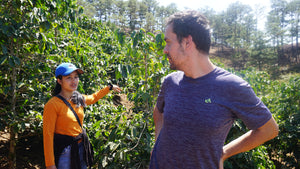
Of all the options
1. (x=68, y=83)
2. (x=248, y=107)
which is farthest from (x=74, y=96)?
(x=248, y=107)

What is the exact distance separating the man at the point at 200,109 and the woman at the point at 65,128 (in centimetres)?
100

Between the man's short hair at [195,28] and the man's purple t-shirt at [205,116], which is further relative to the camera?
the man's short hair at [195,28]

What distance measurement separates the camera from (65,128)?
1.88 m

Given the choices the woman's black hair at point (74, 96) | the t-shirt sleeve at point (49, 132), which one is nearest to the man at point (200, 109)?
the t-shirt sleeve at point (49, 132)

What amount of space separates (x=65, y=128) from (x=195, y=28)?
1.42 meters

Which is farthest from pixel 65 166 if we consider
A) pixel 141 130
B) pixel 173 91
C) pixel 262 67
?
pixel 262 67

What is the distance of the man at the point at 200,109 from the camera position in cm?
103

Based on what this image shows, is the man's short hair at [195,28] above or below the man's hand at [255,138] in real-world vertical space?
above

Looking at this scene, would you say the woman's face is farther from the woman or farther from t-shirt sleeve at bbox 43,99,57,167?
t-shirt sleeve at bbox 43,99,57,167

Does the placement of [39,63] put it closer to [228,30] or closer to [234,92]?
[234,92]

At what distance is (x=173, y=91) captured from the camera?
3.96ft

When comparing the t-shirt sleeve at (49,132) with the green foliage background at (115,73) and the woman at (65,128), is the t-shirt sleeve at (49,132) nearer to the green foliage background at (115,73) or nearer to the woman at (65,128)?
the woman at (65,128)

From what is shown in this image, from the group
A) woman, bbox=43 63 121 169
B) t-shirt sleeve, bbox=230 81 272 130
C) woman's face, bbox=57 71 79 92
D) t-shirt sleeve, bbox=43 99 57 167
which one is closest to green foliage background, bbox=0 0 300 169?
woman, bbox=43 63 121 169

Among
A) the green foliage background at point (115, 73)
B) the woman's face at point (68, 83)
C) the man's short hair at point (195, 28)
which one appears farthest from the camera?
the green foliage background at point (115, 73)
